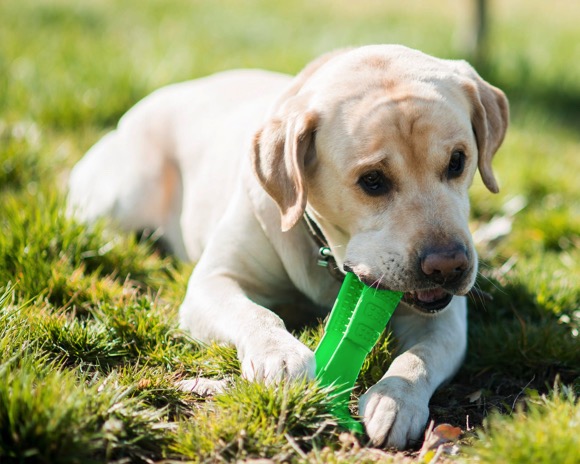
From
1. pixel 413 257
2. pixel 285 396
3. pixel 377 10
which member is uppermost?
pixel 413 257

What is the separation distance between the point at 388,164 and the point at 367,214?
22cm

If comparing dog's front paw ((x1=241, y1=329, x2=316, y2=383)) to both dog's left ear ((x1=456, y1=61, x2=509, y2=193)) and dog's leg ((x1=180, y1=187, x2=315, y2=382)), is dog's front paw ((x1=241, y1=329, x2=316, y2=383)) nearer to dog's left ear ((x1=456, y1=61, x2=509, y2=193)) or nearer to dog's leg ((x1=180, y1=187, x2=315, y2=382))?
dog's leg ((x1=180, y1=187, x2=315, y2=382))

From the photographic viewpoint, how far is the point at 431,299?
10.1 ft

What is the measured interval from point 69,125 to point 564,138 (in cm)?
411

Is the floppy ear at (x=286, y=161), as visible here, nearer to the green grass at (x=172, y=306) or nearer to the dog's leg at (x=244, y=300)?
the dog's leg at (x=244, y=300)

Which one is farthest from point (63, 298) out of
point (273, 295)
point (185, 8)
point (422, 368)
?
point (185, 8)

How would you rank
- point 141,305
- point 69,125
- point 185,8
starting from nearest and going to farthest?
1. point 141,305
2. point 69,125
3. point 185,8

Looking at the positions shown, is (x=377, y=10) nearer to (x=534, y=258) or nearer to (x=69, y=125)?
(x=69, y=125)

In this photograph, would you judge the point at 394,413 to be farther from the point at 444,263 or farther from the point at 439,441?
the point at 444,263

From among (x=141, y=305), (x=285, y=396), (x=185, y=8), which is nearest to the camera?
(x=285, y=396)

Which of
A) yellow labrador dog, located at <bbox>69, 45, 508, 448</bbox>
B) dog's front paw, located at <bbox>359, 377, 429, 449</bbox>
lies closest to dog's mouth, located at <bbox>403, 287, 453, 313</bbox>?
yellow labrador dog, located at <bbox>69, 45, 508, 448</bbox>

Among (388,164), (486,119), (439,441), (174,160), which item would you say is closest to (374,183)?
(388,164)

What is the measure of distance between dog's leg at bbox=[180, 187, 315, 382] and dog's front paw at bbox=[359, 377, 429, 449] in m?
0.24

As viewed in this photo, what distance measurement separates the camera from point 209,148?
4605 mm
